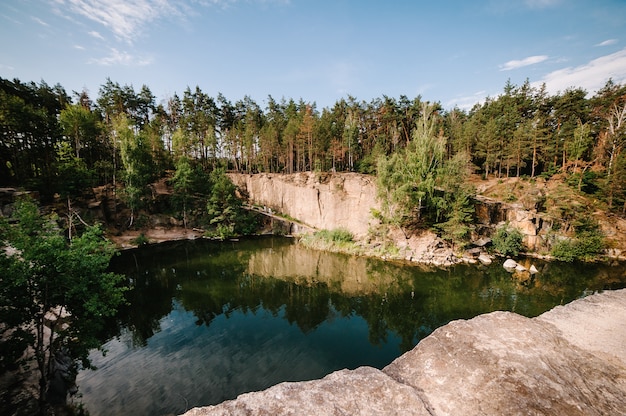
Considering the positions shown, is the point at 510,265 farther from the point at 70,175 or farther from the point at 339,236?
the point at 70,175

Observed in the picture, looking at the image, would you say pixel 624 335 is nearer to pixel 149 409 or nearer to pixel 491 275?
pixel 149 409

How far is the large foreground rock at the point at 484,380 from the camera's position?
340cm

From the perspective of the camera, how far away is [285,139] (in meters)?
49.8

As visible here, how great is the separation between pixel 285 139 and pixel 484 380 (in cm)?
4925

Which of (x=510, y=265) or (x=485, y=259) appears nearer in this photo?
(x=510, y=265)

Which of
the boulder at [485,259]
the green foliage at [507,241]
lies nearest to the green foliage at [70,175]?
the boulder at [485,259]

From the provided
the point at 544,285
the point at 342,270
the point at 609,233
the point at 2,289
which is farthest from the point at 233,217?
the point at 609,233

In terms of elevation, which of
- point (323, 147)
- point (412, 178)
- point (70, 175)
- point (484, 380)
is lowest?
point (484, 380)

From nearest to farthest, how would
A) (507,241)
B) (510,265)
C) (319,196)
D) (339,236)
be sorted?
1. (510,265)
2. (507,241)
3. (339,236)
4. (319,196)

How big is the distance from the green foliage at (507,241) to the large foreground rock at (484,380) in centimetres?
3016

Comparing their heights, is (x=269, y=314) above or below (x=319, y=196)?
below

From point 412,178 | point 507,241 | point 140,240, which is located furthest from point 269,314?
point 507,241

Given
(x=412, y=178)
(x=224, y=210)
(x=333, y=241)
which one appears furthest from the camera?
(x=224, y=210)

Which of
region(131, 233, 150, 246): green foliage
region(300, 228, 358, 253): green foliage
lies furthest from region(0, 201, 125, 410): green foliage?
region(131, 233, 150, 246): green foliage
